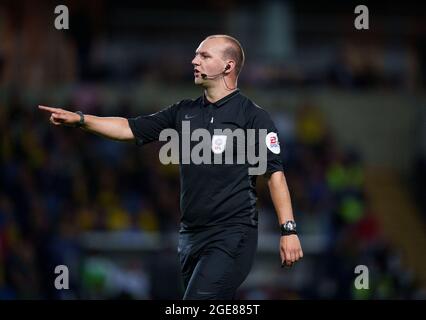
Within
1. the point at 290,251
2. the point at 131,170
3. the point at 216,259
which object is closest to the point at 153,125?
the point at 216,259

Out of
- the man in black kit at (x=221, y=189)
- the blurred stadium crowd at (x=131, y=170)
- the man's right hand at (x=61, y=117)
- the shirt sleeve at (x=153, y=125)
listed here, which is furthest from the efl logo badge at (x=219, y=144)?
the blurred stadium crowd at (x=131, y=170)

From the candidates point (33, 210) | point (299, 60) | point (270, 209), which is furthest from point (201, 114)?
point (299, 60)

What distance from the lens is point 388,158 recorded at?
57.6ft

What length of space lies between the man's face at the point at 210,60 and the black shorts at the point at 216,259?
905mm

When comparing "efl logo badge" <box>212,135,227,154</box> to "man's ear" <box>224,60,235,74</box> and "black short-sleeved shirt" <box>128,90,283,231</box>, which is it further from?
"man's ear" <box>224,60,235,74</box>

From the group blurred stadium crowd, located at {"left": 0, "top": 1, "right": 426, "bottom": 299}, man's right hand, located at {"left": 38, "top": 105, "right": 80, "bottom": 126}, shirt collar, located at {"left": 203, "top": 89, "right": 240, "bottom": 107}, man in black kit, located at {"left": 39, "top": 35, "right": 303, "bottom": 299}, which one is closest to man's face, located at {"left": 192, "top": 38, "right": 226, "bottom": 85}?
man in black kit, located at {"left": 39, "top": 35, "right": 303, "bottom": 299}

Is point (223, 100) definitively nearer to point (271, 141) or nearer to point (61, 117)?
point (271, 141)

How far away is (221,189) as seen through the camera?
19.2 ft

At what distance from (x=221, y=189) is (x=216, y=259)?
400 mm

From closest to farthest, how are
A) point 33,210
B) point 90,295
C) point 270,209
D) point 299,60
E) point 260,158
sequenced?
point 260,158, point 90,295, point 33,210, point 270,209, point 299,60

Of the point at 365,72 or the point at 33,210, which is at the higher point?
the point at 365,72

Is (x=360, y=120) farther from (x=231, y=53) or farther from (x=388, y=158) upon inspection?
(x=231, y=53)

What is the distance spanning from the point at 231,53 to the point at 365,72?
12.1 metres

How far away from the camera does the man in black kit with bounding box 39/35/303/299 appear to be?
5773 millimetres
